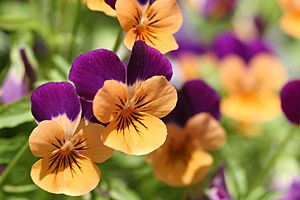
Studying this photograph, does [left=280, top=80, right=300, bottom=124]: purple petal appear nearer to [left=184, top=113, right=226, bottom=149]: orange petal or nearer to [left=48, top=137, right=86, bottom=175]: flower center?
[left=184, top=113, right=226, bottom=149]: orange petal

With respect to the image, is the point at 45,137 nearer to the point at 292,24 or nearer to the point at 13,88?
the point at 13,88

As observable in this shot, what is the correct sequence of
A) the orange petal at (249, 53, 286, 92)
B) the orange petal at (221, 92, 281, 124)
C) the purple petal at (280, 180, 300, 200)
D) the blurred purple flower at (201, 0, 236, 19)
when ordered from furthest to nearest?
the blurred purple flower at (201, 0, 236, 19), the orange petal at (249, 53, 286, 92), the orange petal at (221, 92, 281, 124), the purple petal at (280, 180, 300, 200)

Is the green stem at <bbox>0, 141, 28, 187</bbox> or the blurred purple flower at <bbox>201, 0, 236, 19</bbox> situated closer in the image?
the green stem at <bbox>0, 141, 28, 187</bbox>

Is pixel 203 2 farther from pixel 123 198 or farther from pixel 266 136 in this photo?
pixel 123 198

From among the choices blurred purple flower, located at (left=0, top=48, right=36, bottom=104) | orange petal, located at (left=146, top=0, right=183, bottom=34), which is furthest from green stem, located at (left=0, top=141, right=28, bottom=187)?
orange petal, located at (left=146, top=0, right=183, bottom=34)

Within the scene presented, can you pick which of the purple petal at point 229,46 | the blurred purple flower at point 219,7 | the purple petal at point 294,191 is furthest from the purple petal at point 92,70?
the blurred purple flower at point 219,7

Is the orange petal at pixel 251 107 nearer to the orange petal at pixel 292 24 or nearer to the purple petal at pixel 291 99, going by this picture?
the orange petal at pixel 292 24

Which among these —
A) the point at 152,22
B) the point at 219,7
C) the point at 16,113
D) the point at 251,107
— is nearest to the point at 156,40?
the point at 152,22
